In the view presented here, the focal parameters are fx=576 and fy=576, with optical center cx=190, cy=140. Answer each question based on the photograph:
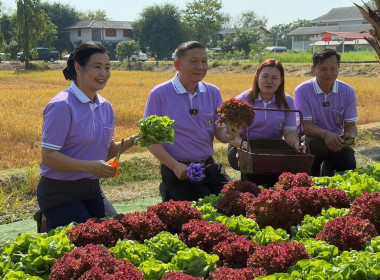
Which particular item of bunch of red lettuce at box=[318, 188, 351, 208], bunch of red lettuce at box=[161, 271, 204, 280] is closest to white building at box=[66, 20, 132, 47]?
bunch of red lettuce at box=[318, 188, 351, 208]

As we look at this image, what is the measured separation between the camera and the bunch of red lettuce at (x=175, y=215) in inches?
125

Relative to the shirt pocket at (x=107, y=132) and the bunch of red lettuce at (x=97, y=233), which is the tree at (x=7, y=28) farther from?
the bunch of red lettuce at (x=97, y=233)

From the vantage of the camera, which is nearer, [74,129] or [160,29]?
[74,129]

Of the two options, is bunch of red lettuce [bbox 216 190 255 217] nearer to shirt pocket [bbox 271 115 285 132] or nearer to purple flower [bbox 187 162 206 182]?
purple flower [bbox 187 162 206 182]

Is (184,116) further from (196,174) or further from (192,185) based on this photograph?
(196,174)

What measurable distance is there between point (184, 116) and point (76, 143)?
112 centimetres

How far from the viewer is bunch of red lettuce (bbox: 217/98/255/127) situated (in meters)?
4.21

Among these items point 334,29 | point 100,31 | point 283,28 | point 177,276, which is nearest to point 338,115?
point 177,276

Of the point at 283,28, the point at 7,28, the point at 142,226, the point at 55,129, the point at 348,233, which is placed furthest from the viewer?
the point at 283,28

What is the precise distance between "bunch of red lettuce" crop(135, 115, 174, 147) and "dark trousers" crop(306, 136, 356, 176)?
2725 mm

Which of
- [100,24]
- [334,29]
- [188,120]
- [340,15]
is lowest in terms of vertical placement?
[188,120]

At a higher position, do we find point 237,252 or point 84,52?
point 84,52

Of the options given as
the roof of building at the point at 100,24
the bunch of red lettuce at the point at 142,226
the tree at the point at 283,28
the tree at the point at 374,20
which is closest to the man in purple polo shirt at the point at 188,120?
the bunch of red lettuce at the point at 142,226

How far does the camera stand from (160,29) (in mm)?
65312
